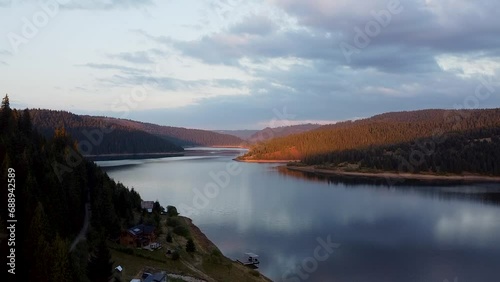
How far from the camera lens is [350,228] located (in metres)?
49.6

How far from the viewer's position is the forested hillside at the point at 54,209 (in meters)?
19.7

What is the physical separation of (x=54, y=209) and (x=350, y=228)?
110 ft

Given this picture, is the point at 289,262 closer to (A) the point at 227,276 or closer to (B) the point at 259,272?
(B) the point at 259,272

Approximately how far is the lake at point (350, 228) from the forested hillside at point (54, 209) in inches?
478

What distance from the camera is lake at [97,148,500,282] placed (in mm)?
35188

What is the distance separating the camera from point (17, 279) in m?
19.5

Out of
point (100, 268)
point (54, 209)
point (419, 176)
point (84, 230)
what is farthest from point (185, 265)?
point (419, 176)

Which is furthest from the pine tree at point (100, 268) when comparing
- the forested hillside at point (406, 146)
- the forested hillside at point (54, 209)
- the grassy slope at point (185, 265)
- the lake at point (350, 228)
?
the forested hillside at point (406, 146)

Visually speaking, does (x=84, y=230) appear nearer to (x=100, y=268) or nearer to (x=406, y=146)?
(x=100, y=268)

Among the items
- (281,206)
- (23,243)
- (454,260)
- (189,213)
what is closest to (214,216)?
(189,213)

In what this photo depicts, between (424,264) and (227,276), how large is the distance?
1781cm

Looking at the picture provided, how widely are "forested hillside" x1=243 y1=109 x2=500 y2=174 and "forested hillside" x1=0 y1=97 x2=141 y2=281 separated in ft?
320

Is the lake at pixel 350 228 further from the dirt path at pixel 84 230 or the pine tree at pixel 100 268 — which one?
the pine tree at pixel 100 268

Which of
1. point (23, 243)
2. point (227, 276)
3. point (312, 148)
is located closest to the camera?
point (23, 243)
